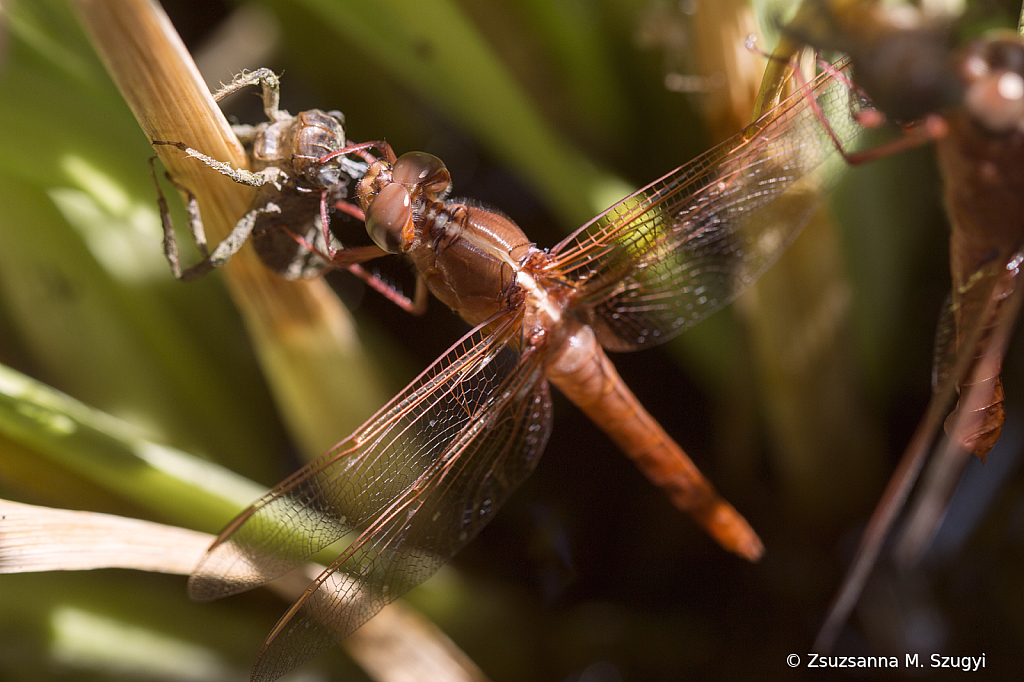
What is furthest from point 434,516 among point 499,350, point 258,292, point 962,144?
point 962,144

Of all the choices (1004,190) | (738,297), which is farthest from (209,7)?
(1004,190)

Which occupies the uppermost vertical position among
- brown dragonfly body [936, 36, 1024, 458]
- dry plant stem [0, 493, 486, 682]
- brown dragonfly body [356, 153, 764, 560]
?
brown dragonfly body [356, 153, 764, 560]

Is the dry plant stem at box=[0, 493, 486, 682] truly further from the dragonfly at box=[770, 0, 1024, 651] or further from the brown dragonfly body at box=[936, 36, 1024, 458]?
the brown dragonfly body at box=[936, 36, 1024, 458]

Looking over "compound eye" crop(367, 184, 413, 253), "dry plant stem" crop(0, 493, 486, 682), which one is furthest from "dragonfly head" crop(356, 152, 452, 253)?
"dry plant stem" crop(0, 493, 486, 682)

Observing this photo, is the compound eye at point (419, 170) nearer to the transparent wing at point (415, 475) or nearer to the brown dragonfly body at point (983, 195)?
Answer: the transparent wing at point (415, 475)

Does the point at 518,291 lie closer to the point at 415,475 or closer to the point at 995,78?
the point at 415,475

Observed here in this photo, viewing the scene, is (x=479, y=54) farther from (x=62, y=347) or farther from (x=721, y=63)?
(x=62, y=347)

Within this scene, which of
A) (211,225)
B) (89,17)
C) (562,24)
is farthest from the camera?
(562,24)
